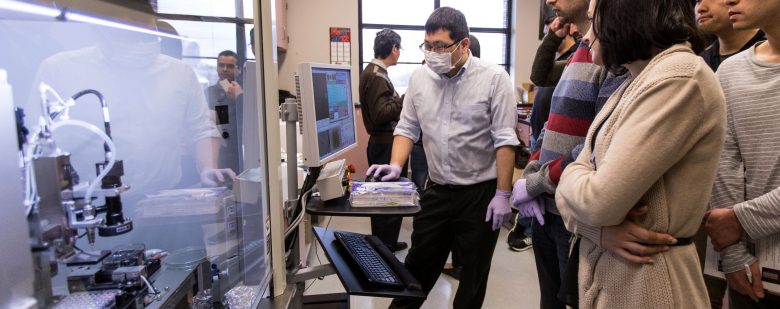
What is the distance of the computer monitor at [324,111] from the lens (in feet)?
4.14

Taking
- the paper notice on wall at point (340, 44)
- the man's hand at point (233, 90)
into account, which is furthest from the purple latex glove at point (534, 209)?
the paper notice on wall at point (340, 44)

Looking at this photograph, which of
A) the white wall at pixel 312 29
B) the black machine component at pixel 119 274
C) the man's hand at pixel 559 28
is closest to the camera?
the black machine component at pixel 119 274

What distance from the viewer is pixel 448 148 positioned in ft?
5.54

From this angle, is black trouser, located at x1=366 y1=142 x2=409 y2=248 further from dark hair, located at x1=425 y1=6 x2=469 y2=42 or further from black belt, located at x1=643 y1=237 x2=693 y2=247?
black belt, located at x1=643 y1=237 x2=693 y2=247

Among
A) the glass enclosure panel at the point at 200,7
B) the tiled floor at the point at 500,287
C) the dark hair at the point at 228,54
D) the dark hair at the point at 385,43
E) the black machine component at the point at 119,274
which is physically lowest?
the tiled floor at the point at 500,287

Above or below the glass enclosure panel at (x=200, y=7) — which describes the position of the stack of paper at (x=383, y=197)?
below

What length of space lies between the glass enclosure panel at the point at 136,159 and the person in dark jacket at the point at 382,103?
1.63 metres

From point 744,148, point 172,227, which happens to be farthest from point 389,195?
point 744,148

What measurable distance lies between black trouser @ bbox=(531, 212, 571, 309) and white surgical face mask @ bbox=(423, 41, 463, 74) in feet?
2.17

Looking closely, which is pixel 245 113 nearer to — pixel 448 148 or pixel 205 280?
pixel 205 280

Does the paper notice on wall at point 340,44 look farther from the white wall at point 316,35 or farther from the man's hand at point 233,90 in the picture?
the man's hand at point 233,90

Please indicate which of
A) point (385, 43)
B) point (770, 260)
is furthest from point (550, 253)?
point (385, 43)

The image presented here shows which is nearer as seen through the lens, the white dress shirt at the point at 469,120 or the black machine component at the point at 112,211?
the black machine component at the point at 112,211

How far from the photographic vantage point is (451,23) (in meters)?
1.64
